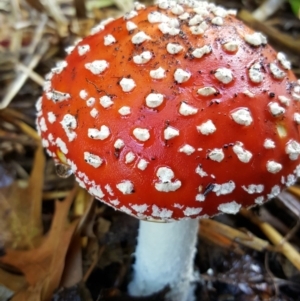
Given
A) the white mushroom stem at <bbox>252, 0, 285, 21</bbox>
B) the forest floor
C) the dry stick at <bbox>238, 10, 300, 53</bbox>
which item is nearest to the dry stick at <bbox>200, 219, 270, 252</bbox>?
the forest floor

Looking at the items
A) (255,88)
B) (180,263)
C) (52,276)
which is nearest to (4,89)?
(52,276)

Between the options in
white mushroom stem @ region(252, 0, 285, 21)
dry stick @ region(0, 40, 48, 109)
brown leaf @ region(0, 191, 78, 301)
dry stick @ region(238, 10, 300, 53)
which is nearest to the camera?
brown leaf @ region(0, 191, 78, 301)

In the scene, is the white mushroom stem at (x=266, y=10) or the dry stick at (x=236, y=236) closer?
the dry stick at (x=236, y=236)

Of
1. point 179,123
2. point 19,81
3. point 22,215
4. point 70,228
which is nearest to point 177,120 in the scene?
point 179,123

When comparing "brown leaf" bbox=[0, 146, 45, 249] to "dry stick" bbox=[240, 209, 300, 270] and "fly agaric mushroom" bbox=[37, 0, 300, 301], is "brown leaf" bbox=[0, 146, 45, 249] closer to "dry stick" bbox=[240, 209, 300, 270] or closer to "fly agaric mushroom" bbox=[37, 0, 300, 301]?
"fly agaric mushroom" bbox=[37, 0, 300, 301]

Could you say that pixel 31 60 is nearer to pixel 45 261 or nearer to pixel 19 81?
pixel 19 81

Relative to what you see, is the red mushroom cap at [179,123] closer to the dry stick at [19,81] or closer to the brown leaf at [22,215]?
the brown leaf at [22,215]

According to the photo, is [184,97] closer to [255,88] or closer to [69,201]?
[255,88]

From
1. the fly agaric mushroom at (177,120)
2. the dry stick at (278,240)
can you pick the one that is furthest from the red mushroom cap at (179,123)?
the dry stick at (278,240)
